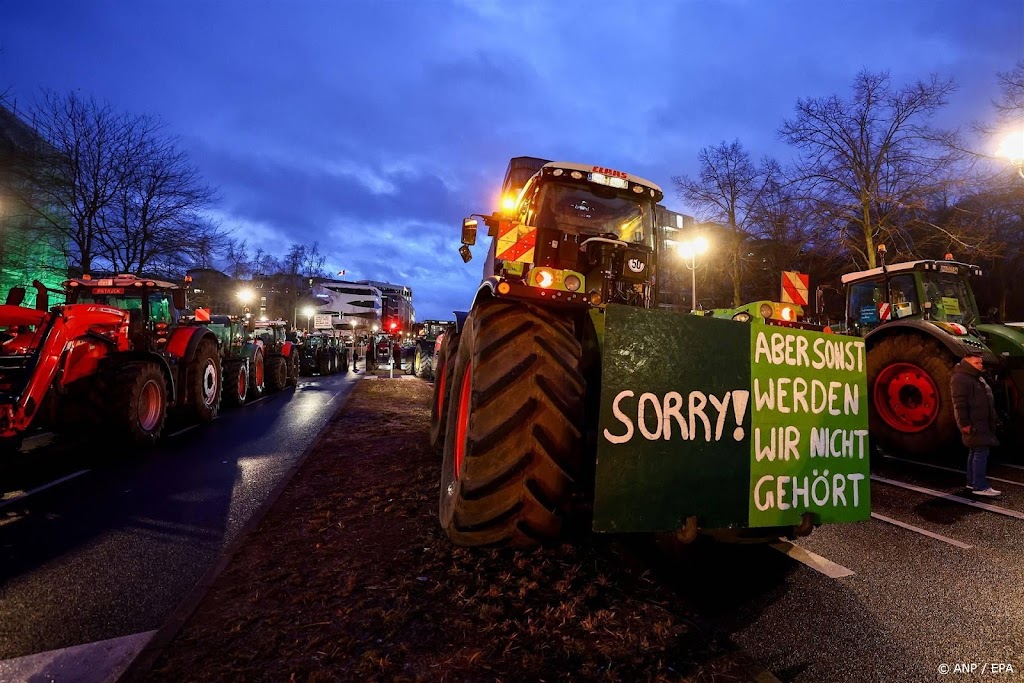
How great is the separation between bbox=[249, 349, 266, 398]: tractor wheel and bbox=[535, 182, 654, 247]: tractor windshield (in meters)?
13.1

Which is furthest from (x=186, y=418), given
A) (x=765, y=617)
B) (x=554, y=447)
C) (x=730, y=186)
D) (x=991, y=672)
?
(x=730, y=186)

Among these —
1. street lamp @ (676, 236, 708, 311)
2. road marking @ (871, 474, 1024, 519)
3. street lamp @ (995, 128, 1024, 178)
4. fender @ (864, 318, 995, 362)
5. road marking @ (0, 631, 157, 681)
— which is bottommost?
road marking @ (0, 631, 157, 681)

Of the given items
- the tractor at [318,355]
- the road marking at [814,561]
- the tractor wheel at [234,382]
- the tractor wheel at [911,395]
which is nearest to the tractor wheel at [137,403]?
the tractor wheel at [234,382]

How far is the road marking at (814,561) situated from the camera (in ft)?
11.0

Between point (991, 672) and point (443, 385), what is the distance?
457 cm

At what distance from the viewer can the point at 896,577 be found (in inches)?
130

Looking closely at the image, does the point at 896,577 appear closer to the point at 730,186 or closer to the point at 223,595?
the point at 223,595

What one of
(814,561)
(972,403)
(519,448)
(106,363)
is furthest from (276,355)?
(972,403)

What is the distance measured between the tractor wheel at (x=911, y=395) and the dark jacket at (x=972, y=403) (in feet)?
3.01

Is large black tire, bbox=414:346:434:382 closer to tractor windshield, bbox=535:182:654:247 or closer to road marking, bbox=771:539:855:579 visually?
tractor windshield, bbox=535:182:654:247

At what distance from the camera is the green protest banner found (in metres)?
2.36

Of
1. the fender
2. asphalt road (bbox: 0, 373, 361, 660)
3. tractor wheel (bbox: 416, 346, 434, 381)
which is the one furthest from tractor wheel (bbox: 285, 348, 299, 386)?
the fender

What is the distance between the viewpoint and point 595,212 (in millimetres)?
4766

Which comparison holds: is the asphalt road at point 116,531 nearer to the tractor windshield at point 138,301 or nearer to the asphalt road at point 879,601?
the asphalt road at point 879,601
